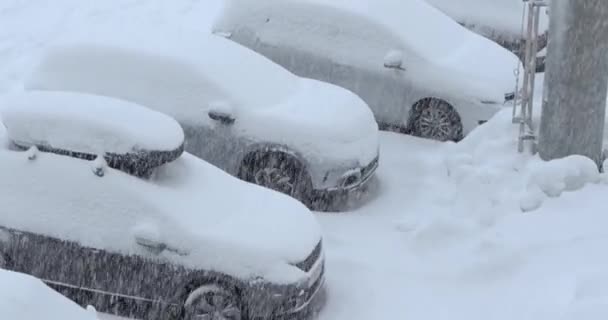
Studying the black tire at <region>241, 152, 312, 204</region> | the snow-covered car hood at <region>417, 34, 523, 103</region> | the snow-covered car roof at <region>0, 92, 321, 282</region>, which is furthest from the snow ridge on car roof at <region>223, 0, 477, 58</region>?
the snow-covered car roof at <region>0, 92, 321, 282</region>

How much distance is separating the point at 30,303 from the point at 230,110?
16.6 feet

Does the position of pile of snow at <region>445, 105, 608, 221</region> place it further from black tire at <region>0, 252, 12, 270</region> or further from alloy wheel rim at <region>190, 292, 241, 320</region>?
black tire at <region>0, 252, 12, 270</region>

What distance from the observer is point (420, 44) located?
1284cm

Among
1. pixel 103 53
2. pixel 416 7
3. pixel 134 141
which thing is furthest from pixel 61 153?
pixel 416 7

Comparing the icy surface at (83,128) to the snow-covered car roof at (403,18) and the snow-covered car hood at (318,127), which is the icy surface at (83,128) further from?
the snow-covered car roof at (403,18)

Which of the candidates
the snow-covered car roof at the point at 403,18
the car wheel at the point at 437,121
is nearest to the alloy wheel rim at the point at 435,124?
the car wheel at the point at 437,121

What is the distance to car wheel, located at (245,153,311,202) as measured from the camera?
1038 cm

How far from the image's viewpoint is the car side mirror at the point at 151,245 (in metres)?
7.77

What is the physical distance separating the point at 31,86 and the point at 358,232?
3685 mm

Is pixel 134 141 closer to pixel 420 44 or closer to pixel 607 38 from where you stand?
pixel 607 38

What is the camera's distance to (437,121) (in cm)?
1252

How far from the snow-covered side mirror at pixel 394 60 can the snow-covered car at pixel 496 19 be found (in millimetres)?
3051

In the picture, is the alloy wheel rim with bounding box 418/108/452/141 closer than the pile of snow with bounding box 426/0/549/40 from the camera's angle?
Yes

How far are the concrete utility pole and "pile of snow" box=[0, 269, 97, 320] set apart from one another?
5.95 metres
